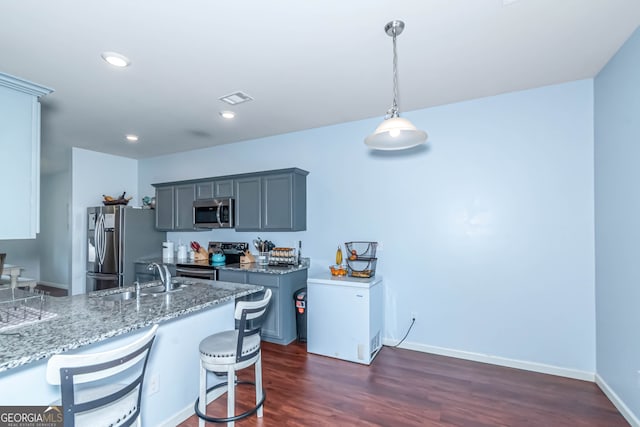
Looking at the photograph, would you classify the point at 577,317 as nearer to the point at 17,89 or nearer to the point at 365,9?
the point at 365,9

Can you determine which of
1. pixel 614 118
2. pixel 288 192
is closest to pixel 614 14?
pixel 614 118

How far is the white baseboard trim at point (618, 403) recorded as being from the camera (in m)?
2.11

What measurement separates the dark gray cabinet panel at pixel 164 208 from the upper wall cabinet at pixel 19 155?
2526 millimetres

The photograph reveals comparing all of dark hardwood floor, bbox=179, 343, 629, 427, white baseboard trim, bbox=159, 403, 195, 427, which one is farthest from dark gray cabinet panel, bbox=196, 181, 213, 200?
white baseboard trim, bbox=159, 403, 195, 427

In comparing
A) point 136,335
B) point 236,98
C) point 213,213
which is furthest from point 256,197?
point 136,335

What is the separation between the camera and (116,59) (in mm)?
2344

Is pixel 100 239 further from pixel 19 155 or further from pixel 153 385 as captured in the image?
pixel 153 385

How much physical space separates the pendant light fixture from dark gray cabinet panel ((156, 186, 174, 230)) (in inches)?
154

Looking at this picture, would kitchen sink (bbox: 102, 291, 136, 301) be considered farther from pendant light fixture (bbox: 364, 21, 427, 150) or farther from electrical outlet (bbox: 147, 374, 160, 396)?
pendant light fixture (bbox: 364, 21, 427, 150)

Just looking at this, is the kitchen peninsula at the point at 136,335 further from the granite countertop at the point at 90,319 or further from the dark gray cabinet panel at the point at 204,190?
the dark gray cabinet panel at the point at 204,190

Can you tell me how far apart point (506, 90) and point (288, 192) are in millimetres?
2633

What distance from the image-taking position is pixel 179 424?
2109 mm

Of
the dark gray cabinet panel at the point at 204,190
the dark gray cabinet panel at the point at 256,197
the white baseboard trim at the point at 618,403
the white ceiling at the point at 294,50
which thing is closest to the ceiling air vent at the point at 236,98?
the white ceiling at the point at 294,50

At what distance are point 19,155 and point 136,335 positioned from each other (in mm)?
1695
